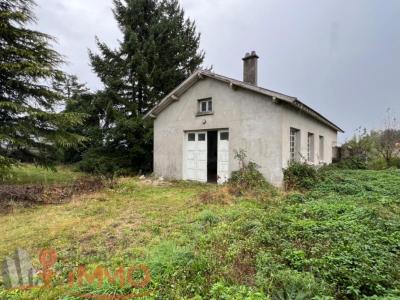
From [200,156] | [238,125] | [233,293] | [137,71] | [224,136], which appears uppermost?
[137,71]

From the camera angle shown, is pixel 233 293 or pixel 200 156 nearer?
pixel 233 293

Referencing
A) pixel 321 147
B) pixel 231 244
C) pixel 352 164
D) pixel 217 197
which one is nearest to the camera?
pixel 231 244

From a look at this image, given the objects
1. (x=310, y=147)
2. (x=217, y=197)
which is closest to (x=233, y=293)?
(x=217, y=197)

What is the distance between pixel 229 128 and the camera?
37.7 ft

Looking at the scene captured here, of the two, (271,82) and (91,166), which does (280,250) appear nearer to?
(91,166)

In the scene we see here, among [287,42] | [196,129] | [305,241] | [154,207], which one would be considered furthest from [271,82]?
[305,241]

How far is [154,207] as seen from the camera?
7516 mm

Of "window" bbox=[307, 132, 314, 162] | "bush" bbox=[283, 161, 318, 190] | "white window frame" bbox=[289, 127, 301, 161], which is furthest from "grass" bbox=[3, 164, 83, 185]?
"window" bbox=[307, 132, 314, 162]

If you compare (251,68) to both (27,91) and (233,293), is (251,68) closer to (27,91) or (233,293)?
(27,91)

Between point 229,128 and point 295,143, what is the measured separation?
3019 millimetres

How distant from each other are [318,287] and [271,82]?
68.0ft

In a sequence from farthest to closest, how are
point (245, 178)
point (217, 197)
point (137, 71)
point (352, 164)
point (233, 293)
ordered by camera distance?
point (137, 71), point (352, 164), point (245, 178), point (217, 197), point (233, 293)

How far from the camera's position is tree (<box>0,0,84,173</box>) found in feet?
36.3

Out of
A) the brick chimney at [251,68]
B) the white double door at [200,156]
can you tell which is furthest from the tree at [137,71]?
the brick chimney at [251,68]
